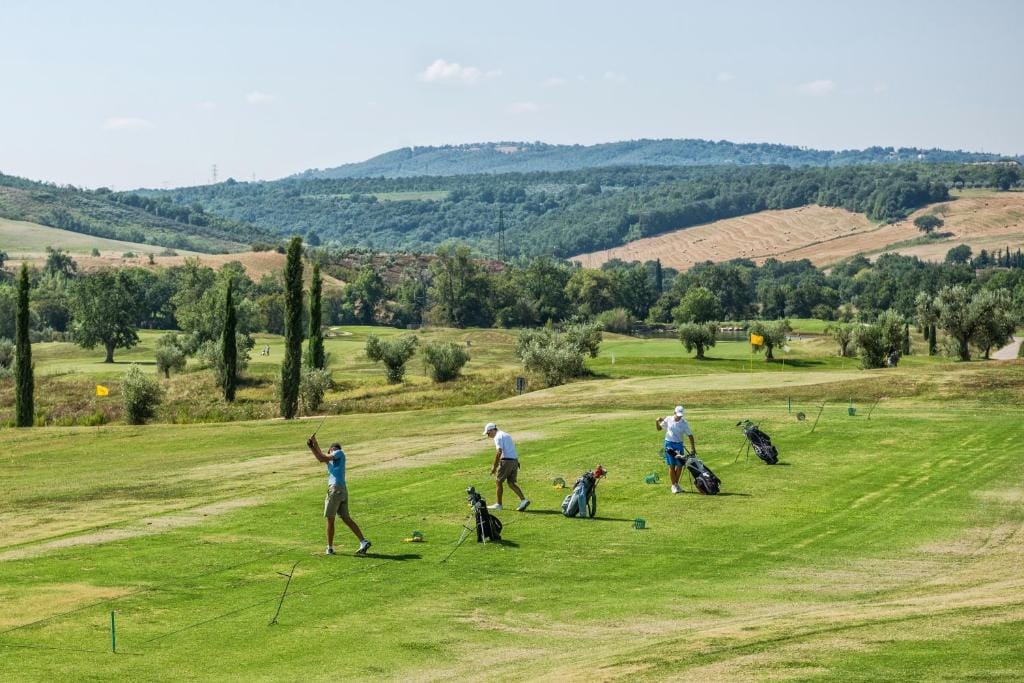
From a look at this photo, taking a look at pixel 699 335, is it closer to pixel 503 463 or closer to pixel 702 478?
pixel 702 478

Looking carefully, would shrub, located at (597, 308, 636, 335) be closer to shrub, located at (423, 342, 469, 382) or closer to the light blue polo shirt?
shrub, located at (423, 342, 469, 382)

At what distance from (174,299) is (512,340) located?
173 feet

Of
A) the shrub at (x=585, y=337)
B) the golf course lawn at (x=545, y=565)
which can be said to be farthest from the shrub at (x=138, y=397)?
the shrub at (x=585, y=337)

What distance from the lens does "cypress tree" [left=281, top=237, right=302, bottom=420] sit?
3113 inches

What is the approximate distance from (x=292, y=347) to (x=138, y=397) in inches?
381

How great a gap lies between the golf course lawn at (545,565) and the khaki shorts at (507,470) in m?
0.99

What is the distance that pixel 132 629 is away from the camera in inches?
902

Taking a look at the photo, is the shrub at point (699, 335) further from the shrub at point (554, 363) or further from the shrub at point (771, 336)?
the shrub at point (554, 363)

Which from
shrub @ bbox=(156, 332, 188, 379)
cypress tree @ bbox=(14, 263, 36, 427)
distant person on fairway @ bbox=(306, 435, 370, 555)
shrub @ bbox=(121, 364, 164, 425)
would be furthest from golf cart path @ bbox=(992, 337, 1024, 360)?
distant person on fairway @ bbox=(306, 435, 370, 555)

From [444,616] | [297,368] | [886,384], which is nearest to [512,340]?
[297,368]

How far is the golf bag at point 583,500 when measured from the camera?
3222 centimetres

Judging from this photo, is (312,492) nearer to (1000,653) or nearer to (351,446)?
(351,446)

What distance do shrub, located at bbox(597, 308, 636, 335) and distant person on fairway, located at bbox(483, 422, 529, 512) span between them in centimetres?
15973

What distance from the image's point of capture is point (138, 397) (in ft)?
255
